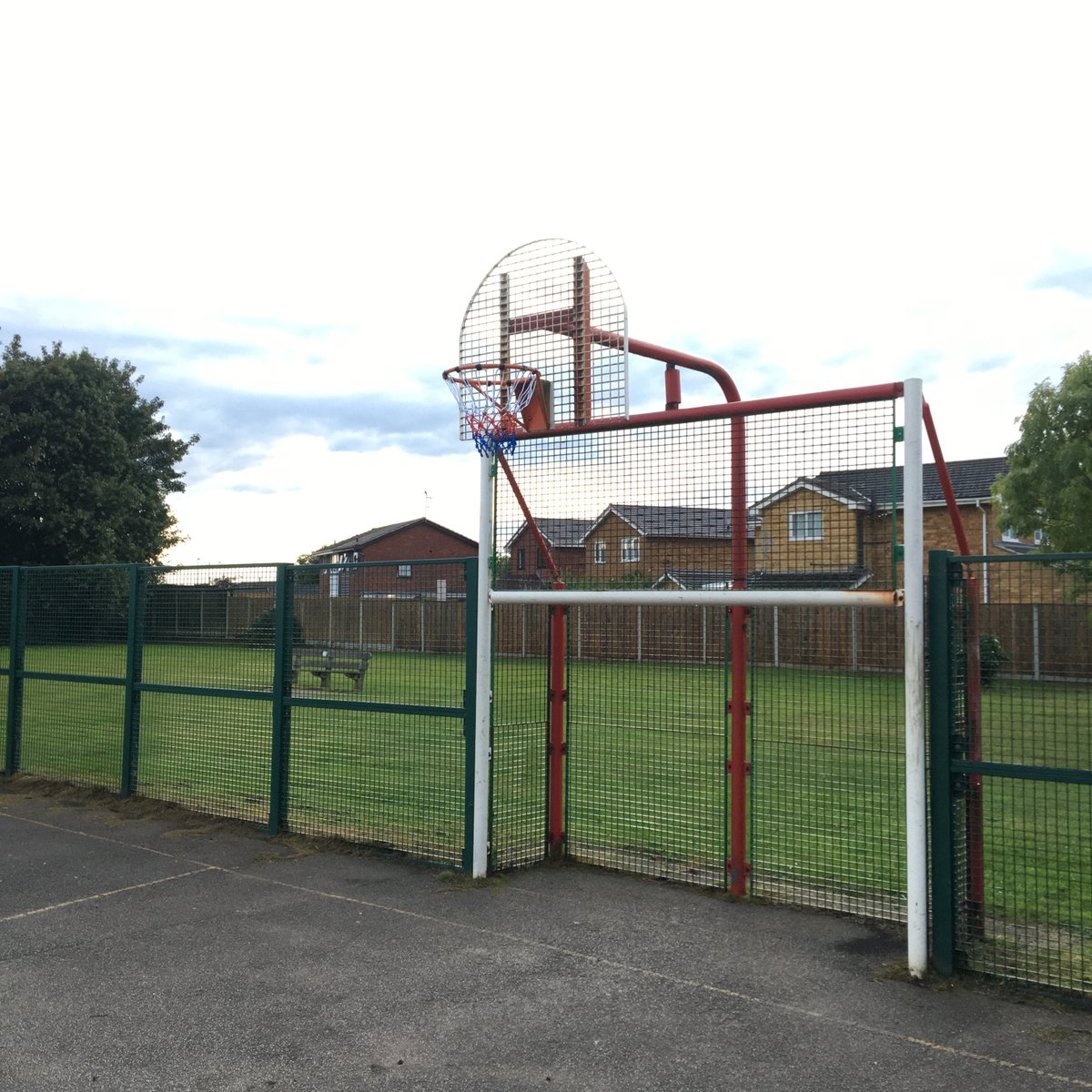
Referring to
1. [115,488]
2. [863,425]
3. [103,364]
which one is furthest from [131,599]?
[103,364]

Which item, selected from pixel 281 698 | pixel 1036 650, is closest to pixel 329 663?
pixel 281 698

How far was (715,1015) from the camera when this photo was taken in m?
4.68

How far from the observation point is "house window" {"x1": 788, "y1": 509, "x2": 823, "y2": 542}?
19.5 ft

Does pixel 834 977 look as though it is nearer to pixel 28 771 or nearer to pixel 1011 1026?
pixel 1011 1026

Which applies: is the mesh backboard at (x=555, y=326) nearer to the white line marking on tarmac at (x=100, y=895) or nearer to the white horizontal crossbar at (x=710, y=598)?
the white horizontal crossbar at (x=710, y=598)

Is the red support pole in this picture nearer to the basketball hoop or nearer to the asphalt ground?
the asphalt ground

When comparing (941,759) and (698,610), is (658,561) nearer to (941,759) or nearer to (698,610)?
(698,610)

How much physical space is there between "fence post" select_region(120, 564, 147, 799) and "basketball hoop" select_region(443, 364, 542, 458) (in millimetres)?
4106

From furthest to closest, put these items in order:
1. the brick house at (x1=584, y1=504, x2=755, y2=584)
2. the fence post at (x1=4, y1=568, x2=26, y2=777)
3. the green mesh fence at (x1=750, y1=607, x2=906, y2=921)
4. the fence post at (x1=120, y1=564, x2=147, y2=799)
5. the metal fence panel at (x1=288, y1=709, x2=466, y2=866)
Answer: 1. the fence post at (x1=4, y1=568, x2=26, y2=777)
2. the fence post at (x1=120, y1=564, x2=147, y2=799)
3. the metal fence panel at (x1=288, y1=709, x2=466, y2=866)
4. the brick house at (x1=584, y1=504, x2=755, y2=584)
5. the green mesh fence at (x1=750, y1=607, x2=906, y2=921)

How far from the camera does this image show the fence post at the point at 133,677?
9477 mm

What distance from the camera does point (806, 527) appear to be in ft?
19.6

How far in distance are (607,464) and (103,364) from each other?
116ft

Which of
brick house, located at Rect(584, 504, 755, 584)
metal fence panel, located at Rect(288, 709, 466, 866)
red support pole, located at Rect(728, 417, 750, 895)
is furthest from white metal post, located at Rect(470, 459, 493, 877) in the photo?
red support pole, located at Rect(728, 417, 750, 895)

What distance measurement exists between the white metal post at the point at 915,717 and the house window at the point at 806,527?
68 cm
